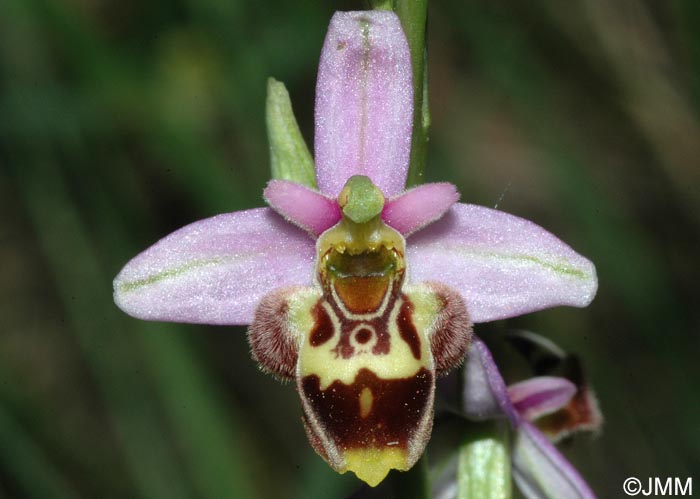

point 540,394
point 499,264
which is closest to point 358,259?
point 499,264

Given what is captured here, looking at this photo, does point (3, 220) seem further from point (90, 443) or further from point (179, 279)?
point (179, 279)

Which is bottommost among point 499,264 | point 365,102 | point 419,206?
point 499,264

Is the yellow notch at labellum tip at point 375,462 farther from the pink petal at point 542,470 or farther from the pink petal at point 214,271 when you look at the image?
the pink petal at point 542,470

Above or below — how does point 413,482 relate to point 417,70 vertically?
below

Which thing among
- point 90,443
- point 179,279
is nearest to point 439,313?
point 179,279

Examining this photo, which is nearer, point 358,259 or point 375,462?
point 375,462

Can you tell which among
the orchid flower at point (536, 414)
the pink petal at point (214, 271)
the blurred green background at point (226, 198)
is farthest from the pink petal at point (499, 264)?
the blurred green background at point (226, 198)

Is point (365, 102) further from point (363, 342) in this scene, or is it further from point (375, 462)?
point (375, 462)
